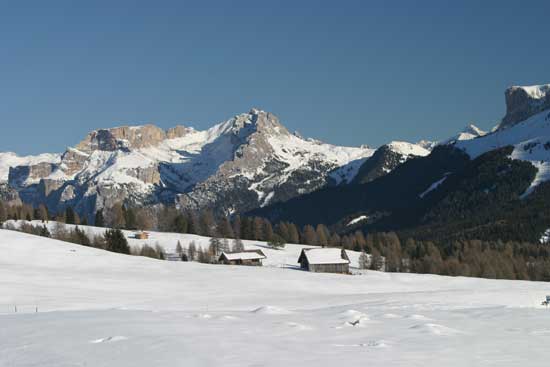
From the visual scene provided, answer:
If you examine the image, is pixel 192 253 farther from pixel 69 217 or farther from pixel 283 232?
pixel 69 217

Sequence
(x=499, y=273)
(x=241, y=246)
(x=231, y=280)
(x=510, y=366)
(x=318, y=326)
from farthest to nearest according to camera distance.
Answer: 1. (x=241, y=246)
2. (x=499, y=273)
3. (x=231, y=280)
4. (x=318, y=326)
5. (x=510, y=366)

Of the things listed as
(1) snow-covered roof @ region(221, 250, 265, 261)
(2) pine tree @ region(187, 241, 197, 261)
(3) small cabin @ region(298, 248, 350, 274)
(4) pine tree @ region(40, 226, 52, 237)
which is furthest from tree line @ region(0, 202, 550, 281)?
(3) small cabin @ region(298, 248, 350, 274)

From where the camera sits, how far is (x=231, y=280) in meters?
83.4

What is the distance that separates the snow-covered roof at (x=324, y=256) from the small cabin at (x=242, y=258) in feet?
31.2

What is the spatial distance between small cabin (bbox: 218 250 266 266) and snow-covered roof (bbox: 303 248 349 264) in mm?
9518

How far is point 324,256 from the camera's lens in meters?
125

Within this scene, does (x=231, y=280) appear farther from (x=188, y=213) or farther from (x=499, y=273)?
(x=188, y=213)

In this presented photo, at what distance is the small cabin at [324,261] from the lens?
12188 cm

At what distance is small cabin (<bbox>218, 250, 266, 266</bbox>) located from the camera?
126m

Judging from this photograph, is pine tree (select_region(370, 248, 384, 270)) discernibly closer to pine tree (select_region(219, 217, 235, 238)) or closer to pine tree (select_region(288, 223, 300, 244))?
pine tree (select_region(288, 223, 300, 244))

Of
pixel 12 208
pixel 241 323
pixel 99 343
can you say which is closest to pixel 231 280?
pixel 241 323

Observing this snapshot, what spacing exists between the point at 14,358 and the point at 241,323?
11.0m

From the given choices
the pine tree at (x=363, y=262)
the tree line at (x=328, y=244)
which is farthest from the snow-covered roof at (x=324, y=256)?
the tree line at (x=328, y=244)

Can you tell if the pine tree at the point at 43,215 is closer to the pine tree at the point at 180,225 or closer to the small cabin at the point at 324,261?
the pine tree at the point at 180,225
